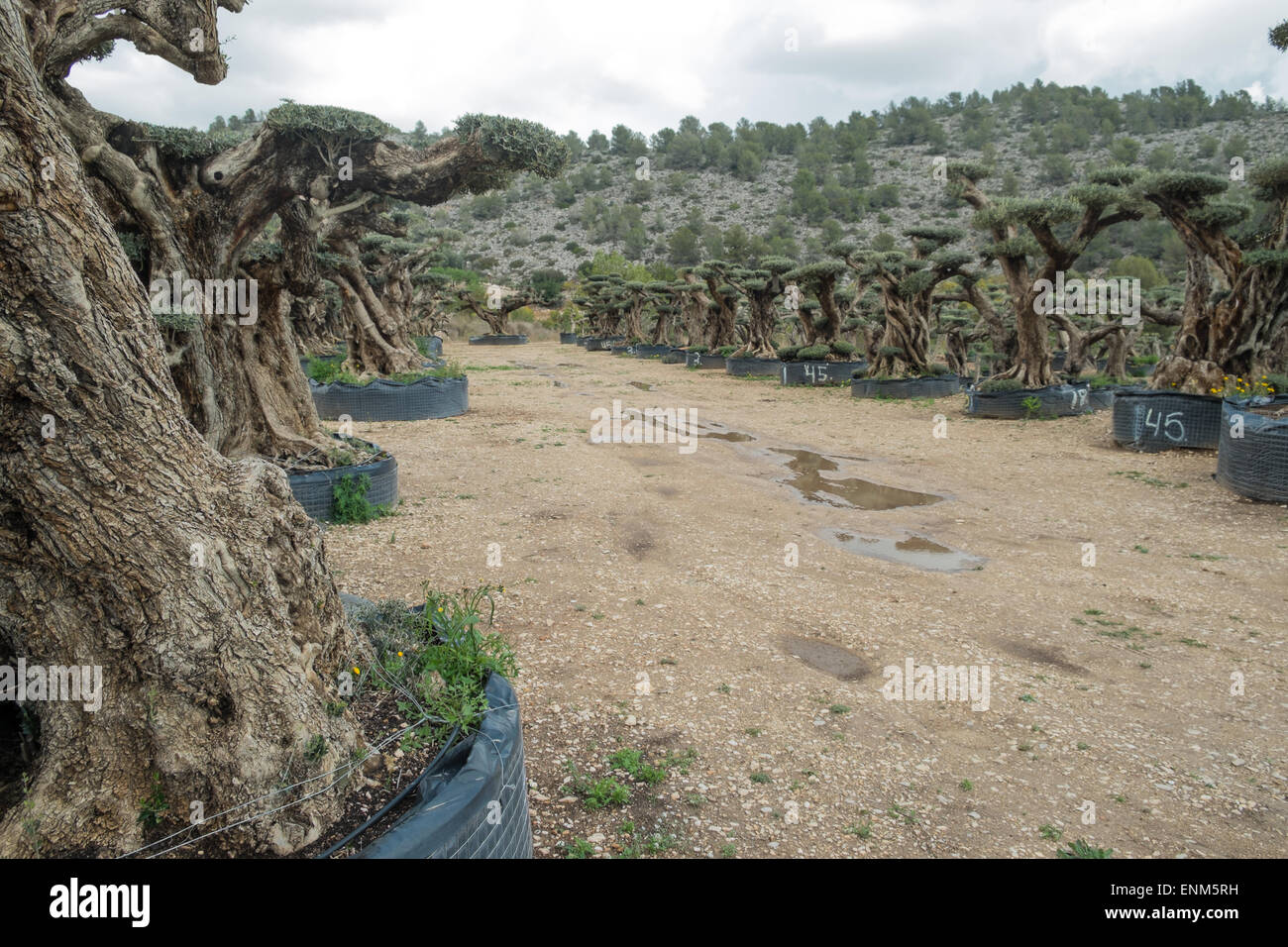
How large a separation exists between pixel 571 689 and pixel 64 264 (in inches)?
120

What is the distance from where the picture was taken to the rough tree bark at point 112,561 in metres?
2.12

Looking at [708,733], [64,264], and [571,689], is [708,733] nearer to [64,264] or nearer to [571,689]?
[571,689]

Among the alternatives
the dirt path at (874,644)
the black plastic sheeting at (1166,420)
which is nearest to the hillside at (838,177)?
the black plastic sheeting at (1166,420)

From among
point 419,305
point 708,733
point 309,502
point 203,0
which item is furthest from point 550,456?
point 419,305

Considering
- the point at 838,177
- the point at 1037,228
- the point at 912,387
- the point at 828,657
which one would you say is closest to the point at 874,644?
the point at 828,657

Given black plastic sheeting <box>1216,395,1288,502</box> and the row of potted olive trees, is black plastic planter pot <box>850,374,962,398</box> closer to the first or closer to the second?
black plastic sheeting <box>1216,395,1288,502</box>

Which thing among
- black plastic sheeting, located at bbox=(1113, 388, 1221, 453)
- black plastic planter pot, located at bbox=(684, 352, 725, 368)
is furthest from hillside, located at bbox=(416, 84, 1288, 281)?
black plastic sheeting, located at bbox=(1113, 388, 1221, 453)

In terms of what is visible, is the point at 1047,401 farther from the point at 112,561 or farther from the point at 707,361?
the point at 707,361

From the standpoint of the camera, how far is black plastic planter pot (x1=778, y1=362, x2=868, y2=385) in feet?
80.1

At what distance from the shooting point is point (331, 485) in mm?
7340

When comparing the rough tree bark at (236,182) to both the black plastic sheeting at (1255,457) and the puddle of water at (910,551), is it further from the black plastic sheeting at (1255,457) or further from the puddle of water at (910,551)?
the black plastic sheeting at (1255,457)

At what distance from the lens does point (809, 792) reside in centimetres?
339

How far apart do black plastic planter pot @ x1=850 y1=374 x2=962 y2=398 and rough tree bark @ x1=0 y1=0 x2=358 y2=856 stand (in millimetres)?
18818

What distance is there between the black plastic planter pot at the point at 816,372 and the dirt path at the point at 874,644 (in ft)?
45.5
